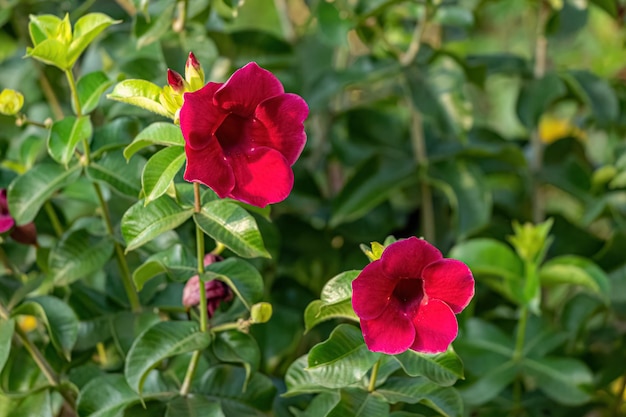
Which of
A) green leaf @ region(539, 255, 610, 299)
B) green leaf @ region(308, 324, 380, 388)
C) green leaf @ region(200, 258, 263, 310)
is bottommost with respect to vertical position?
green leaf @ region(539, 255, 610, 299)

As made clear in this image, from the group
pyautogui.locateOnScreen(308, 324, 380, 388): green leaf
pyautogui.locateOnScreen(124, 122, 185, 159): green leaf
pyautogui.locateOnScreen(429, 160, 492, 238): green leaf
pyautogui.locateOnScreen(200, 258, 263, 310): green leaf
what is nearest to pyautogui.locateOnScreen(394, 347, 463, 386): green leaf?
pyautogui.locateOnScreen(308, 324, 380, 388): green leaf

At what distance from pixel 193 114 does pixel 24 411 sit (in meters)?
0.36

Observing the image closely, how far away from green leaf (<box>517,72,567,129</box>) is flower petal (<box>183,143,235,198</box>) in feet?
2.41

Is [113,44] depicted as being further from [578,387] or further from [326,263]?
[578,387]

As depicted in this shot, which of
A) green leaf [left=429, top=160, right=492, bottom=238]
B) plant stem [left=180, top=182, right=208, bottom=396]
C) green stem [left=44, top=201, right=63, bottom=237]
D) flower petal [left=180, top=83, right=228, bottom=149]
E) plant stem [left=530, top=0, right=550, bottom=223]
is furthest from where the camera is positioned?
plant stem [left=530, top=0, right=550, bottom=223]

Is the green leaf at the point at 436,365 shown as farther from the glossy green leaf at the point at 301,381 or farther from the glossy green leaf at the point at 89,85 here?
the glossy green leaf at the point at 89,85

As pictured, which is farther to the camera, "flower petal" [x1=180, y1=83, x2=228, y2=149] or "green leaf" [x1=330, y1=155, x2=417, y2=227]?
"green leaf" [x1=330, y1=155, x2=417, y2=227]

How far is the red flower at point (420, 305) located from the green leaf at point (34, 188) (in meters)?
0.33

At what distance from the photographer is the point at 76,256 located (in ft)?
2.69

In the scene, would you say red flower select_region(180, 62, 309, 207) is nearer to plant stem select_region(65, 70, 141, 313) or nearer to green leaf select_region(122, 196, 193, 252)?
green leaf select_region(122, 196, 193, 252)

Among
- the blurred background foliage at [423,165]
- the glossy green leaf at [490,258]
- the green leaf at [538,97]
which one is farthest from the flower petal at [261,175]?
the green leaf at [538,97]

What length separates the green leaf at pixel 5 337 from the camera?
718 mm

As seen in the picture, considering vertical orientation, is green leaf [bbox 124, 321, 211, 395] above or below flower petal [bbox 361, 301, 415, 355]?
below

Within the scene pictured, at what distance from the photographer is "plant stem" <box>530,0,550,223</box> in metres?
1.27
